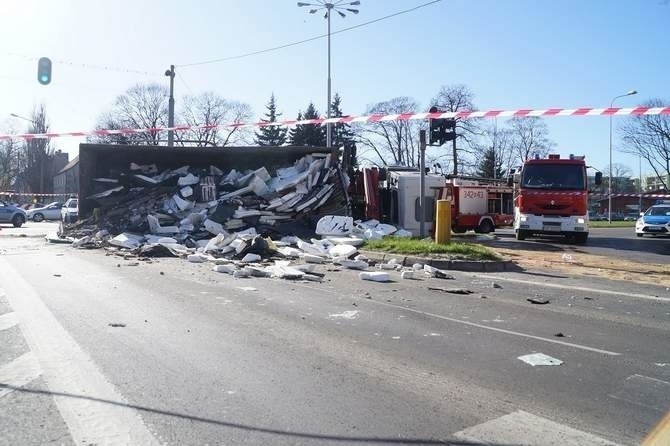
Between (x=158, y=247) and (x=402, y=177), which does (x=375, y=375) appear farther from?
(x=402, y=177)

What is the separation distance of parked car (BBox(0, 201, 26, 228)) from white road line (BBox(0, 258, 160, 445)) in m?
29.4

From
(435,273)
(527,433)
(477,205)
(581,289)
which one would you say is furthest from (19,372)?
(477,205)

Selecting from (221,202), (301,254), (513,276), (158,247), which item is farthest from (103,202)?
(513,276)

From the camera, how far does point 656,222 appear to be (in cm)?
2597

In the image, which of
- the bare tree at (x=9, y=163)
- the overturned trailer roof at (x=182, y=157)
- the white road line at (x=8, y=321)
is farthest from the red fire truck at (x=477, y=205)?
the bare tree at (x=9, y=163)

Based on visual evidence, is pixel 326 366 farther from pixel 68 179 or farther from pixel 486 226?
pixel 68 179

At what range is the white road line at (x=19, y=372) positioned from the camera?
4715 millimetres

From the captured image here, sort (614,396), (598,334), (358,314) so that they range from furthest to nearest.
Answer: (358,314) → (598,334) → (614,396)

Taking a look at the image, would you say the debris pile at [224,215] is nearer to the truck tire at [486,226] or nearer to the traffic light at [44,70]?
the traffic light at [44,70]

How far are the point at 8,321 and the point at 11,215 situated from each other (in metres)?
29.9

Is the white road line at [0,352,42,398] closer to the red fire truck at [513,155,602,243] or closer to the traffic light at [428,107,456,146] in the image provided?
the traffic light at [428,107,456,146]

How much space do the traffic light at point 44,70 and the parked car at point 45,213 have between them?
30296 mm

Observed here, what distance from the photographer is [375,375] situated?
16.5 ft

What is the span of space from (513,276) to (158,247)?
9.23 m
